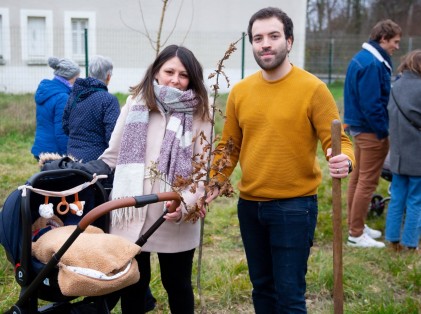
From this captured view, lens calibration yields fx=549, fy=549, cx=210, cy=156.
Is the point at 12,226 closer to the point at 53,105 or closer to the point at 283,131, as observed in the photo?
the point at 283,131

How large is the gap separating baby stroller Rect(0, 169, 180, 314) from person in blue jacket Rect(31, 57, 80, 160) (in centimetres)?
204

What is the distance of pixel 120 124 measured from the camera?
3088mm

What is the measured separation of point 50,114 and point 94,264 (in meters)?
2.90

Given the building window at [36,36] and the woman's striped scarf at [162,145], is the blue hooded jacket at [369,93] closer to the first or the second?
the woman's striped scarf at [162,145]

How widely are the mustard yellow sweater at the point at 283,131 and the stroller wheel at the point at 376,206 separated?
11.6ft

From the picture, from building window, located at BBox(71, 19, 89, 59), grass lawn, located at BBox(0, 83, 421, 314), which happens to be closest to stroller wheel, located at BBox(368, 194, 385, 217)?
grass lawn, located at BBox(0, 83, 421, 314)

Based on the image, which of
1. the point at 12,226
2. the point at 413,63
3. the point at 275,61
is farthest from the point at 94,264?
the point at 413,63

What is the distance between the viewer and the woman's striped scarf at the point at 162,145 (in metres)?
2.96

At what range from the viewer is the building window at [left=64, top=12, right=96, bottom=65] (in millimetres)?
17422

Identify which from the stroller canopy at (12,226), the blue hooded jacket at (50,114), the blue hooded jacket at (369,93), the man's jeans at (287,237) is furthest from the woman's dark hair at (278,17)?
the blue hooded jacket at (50,114)

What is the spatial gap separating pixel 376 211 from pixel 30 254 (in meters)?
4.58

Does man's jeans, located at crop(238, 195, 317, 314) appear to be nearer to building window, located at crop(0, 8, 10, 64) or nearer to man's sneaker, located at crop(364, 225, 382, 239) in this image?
man's sneaker, located at crop(364, 225, 382, 239)

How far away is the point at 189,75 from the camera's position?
304 centimetres

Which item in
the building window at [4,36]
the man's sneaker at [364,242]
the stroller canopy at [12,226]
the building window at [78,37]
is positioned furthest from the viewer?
the building window at [78,37]
